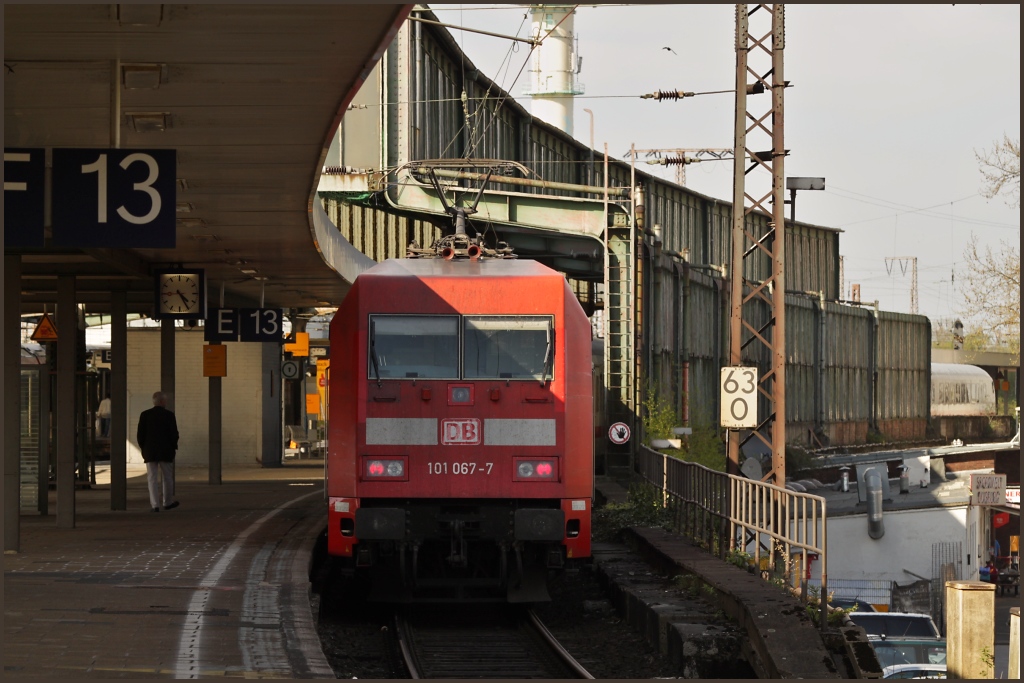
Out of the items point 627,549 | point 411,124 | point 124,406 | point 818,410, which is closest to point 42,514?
point 124,406

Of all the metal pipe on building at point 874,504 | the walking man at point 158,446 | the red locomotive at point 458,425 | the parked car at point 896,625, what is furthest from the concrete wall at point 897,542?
the red locomotive at point 458,425

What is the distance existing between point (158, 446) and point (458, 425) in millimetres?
8196

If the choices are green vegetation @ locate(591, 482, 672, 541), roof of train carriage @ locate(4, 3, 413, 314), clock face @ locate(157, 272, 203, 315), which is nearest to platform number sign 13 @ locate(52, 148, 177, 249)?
roof of train carriage @ locate(4, 3, 413, 314)

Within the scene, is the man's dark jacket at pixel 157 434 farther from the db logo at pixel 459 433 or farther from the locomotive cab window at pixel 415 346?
the db logo at pixel 459 433

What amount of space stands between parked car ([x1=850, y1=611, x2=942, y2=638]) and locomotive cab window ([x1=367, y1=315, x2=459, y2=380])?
15272mm

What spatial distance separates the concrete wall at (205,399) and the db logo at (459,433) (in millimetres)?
22812

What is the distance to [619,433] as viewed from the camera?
88.1ft

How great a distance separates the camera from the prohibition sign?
2673cm

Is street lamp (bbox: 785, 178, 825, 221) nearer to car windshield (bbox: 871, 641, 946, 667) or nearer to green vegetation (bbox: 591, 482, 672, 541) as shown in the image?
green vegetation (bbox: 591, 482, 672, 541)

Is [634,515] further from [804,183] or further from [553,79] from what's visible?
[553,79]

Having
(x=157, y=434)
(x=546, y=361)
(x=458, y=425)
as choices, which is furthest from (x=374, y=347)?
(x=157, y=434)

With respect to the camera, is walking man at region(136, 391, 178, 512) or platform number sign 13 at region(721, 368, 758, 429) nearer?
platform number sign 13 at region(721, 368, 758, 429)

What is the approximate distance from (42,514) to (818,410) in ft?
120

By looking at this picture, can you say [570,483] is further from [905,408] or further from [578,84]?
[578,84]
